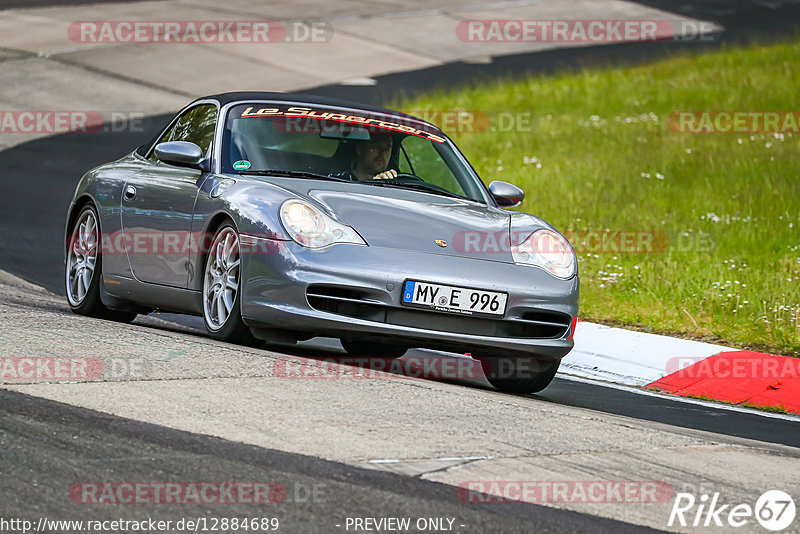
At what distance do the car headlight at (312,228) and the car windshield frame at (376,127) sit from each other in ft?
2.66

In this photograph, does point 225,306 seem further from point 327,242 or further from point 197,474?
point 197,474

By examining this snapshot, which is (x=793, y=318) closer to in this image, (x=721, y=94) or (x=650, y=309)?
(x=650, y=309)

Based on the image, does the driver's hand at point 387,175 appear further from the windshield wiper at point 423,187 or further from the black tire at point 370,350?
the black tire at point 370,350

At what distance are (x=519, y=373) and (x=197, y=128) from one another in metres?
2.58

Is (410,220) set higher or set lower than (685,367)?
higher

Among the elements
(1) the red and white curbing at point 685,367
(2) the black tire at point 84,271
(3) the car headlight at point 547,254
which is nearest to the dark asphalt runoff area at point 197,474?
(3) the car headlight at point 547,254


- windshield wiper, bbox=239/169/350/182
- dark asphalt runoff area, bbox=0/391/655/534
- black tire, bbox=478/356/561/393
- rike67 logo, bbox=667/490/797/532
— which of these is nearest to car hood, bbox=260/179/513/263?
windshield wiper, bbox=239/169/350/182

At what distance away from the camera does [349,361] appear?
7.52 metres

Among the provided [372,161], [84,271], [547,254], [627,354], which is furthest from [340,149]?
[627,354]

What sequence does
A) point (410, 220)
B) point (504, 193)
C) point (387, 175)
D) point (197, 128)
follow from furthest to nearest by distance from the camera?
1. point (197, 128)
2. point (504, 193)
3. point (387, 175)
4. point (410, 220)

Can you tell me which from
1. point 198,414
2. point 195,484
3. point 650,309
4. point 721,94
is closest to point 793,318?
point 650,309

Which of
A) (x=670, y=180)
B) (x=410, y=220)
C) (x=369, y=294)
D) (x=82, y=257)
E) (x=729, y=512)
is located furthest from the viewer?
(x=670, y=180)

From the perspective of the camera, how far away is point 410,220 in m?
6.98

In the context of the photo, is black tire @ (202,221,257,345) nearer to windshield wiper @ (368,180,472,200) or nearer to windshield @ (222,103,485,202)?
windshield @ (222,103,485,202)
